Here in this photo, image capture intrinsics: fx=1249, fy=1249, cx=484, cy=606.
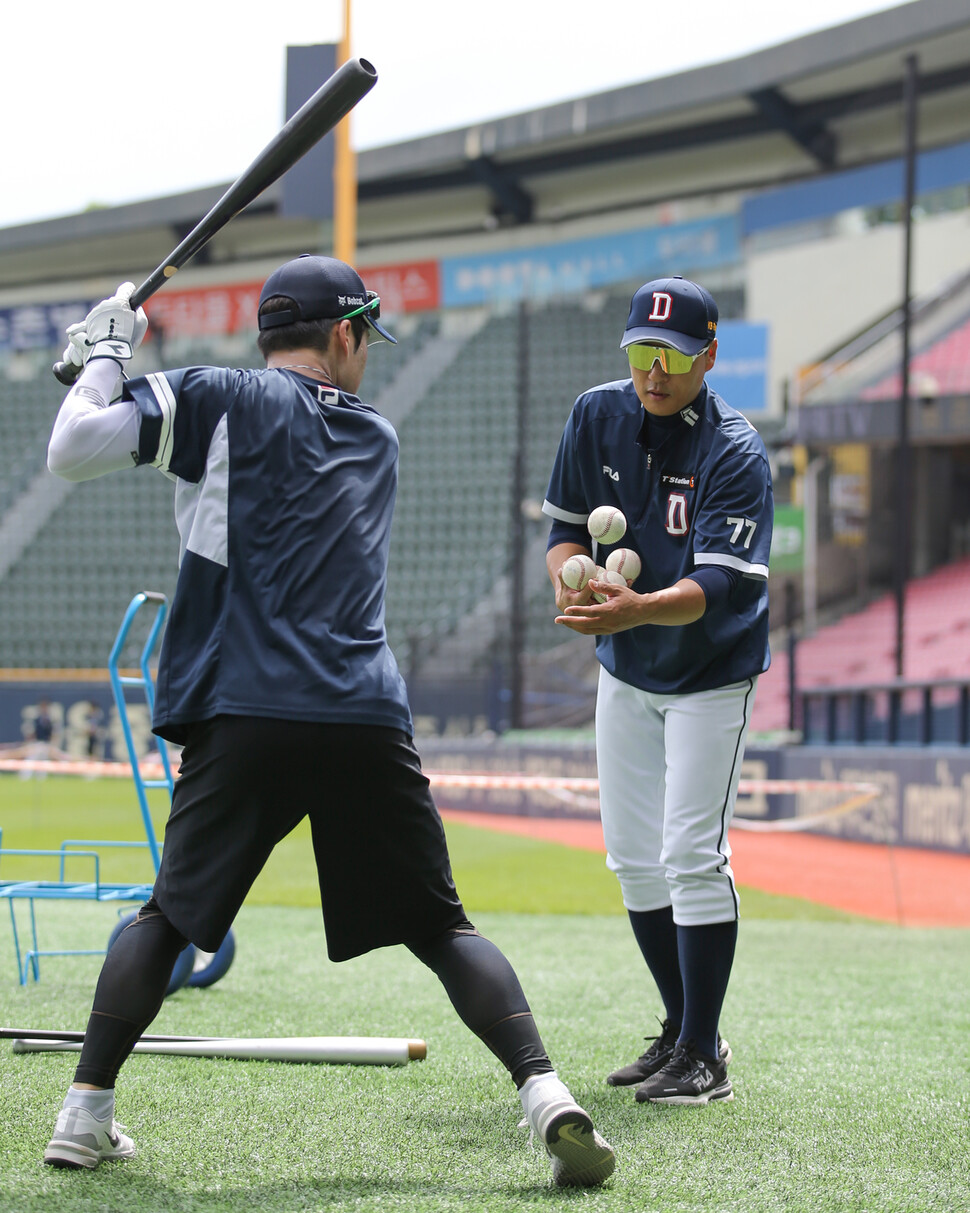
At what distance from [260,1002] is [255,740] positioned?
83.5 inches

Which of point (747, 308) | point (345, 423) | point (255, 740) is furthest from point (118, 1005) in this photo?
point (747, 308)

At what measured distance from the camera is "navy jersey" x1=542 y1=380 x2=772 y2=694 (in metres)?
3.04

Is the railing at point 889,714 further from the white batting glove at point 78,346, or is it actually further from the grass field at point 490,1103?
the white batting glove at point 78,346

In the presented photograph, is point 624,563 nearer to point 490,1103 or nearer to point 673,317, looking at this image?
point 673,317

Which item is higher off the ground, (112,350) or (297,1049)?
(112,350)

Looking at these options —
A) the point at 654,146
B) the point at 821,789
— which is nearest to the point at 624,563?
the point at 821,789

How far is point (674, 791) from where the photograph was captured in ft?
10.0

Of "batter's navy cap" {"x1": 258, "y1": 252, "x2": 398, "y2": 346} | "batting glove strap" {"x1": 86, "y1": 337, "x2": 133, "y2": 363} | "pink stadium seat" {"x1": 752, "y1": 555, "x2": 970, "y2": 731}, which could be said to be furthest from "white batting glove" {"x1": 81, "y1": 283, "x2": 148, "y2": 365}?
"pink stadium seat" {"x1": 752, "y1": 555, "x2": 970, "y2": 731}

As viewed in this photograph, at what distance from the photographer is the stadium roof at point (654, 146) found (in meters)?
21.8

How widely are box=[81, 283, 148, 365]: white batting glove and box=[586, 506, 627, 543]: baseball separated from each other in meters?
1.13

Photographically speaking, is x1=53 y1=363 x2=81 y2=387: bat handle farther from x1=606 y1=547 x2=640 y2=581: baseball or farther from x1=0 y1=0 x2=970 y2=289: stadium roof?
x1=0 y1=0 x2=970 y2=289: stadium roof

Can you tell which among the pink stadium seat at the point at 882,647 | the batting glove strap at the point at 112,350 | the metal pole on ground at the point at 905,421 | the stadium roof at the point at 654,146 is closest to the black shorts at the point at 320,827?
the batting glove strap at the point at 112,350

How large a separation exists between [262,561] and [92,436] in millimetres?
383

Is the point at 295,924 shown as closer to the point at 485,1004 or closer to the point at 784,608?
the point at 485,1004
